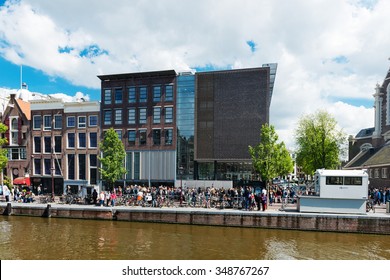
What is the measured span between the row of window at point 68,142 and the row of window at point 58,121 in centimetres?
131

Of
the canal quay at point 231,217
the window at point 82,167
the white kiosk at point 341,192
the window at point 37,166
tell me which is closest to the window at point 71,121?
the window at point 82,167

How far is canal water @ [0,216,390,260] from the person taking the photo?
14.6m

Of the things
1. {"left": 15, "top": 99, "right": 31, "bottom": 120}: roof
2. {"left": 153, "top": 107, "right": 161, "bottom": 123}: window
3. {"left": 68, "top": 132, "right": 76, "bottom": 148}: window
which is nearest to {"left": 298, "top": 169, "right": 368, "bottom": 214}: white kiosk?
{"left": 153, "top": 107, "right": 161, "bottom": 123}: window

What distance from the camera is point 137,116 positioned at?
39656mm

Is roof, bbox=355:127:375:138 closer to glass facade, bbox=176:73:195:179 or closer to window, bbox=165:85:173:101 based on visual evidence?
glass facade, bbox=176:73:195:179

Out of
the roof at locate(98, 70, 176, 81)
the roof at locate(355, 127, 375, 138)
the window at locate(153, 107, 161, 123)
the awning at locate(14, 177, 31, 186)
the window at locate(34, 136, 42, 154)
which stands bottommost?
the awning at locate(14, 177, 31, 186)

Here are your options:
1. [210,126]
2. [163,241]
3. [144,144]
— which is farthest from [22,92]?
[163,241]

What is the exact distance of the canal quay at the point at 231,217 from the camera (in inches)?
787

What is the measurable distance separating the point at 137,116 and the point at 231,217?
893 inches

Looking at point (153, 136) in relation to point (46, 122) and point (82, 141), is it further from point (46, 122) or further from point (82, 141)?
point (46, 122)

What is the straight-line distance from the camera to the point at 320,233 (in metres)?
20.0

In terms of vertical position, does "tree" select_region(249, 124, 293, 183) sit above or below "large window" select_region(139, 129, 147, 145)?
below

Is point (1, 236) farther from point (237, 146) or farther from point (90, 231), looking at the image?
point (237, 146)

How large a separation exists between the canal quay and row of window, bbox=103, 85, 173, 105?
60.6 feet
